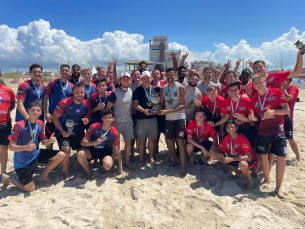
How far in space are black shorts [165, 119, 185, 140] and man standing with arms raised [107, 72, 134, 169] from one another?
0.89 meters

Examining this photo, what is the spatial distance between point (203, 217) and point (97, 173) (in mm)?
2476

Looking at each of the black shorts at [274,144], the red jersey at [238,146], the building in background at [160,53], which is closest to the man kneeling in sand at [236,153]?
the red jersey at [238,146]

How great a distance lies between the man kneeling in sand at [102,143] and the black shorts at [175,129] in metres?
1.20

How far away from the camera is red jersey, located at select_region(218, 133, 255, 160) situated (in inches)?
150

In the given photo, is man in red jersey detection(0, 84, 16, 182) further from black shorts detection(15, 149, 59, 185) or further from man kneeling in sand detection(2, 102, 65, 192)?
black shorts detection(15, 149, 59, 185)

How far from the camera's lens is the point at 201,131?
14.8 ft

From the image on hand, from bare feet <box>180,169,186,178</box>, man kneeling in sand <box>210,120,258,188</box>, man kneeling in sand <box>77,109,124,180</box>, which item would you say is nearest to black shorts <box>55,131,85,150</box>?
man kneeling in sand <box>77,109,124,180</box>

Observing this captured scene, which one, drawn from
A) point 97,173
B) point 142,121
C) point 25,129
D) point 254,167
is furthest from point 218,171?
point 25,129

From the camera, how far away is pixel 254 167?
13.0 ft

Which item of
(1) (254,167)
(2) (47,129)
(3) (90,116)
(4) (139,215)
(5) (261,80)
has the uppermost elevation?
(5) (261,80)

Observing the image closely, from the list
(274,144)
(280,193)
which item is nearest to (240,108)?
(274,144)

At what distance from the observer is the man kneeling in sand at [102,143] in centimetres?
400

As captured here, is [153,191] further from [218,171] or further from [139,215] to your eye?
[218,171]

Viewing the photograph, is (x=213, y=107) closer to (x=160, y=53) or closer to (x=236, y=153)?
(x=236, y=153)
